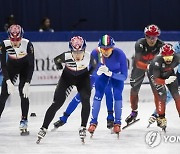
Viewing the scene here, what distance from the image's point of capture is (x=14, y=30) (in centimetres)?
576

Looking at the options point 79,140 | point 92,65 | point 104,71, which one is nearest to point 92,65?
point 92,65

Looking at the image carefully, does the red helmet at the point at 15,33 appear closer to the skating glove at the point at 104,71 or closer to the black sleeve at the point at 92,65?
the black sleeve at the point at 92,65

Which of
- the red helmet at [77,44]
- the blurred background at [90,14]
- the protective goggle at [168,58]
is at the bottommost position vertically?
the blurred background at [90,14]

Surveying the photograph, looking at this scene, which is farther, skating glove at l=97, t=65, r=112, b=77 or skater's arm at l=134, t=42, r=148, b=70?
skater's arm at l=134, t=42, r=148, b=70

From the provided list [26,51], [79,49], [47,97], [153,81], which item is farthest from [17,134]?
[47,97]

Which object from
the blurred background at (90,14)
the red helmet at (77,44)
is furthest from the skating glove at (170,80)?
the blurred background at (90,14)

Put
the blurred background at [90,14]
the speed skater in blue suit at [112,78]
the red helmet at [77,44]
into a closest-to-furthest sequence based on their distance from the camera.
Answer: the red helmet at [77,44] → the speed skater in blue suit at [112,78] → the blurred background at [90,14]

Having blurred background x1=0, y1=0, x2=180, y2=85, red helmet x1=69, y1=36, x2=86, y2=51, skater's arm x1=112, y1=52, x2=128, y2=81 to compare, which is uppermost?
red helmet x1=69, y1=36, x2=86, y2=51

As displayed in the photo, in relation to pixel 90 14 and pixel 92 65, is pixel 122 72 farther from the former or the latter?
pixel 90 14

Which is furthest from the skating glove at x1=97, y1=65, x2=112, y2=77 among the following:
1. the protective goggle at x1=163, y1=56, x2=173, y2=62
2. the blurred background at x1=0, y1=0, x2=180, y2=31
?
the blurred background at x1=0, y1=0, x2=180, y2=31

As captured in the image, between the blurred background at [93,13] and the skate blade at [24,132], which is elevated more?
the blurred background at [93,13]

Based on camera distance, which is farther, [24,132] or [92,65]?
[24,132]

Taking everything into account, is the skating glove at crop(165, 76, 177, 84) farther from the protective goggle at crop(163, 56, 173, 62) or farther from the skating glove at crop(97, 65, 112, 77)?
the skating glove at crop(97, 65, 112, 77)

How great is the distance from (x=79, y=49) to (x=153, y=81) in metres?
1.21
